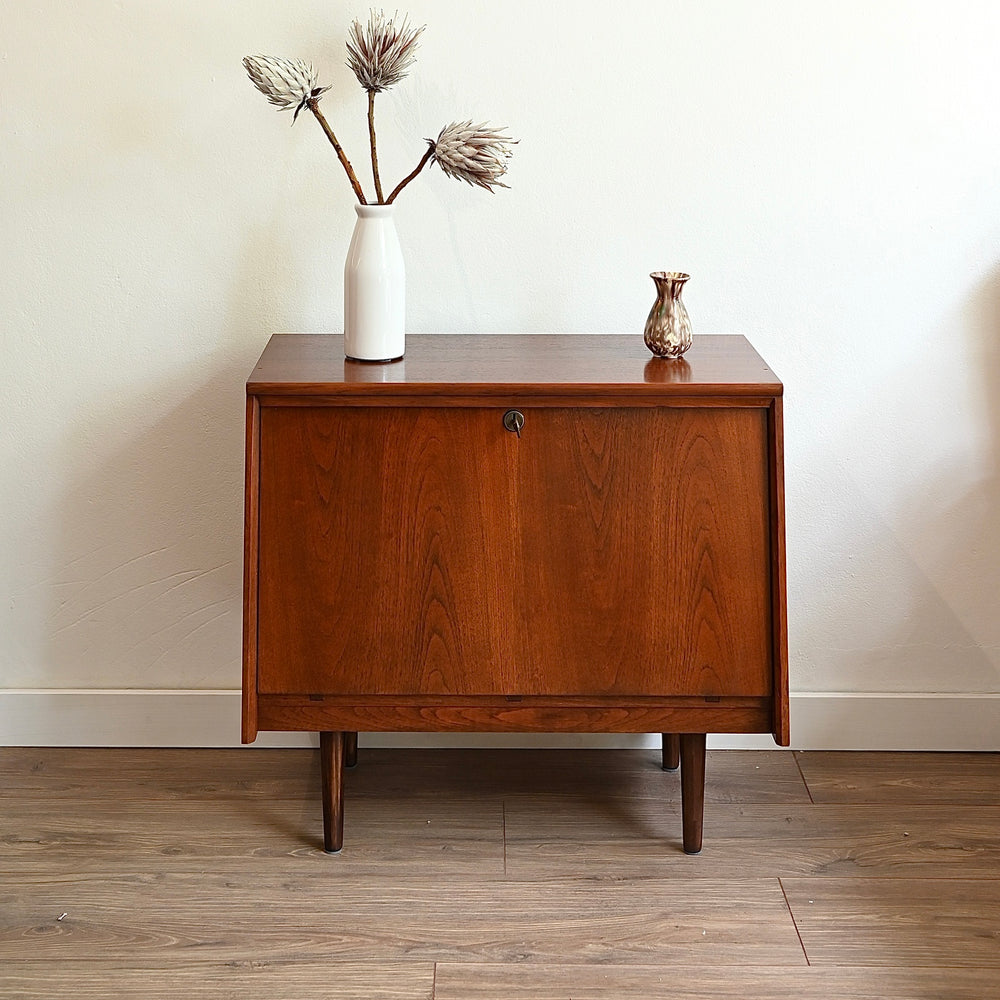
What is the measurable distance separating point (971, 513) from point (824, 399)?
328 mm

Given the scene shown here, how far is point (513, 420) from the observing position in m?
1.56

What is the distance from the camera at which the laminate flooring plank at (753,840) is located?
1.71m

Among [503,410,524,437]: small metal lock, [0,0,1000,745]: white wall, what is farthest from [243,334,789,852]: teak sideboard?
[0,0,1000,745]: white wall

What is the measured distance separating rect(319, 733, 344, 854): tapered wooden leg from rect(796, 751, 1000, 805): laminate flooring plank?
0.78m

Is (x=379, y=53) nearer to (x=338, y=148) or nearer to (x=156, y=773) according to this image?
(x=338, y=148)

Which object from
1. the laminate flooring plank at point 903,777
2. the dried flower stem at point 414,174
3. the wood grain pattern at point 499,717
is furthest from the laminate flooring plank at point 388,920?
the dried flower stem at point 414,174

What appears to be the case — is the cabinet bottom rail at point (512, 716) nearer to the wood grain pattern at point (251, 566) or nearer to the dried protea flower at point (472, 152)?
the wood grain pattern at point (251, 566)

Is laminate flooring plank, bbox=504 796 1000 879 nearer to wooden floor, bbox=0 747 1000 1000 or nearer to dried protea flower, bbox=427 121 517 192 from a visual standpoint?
wooden floor, bbox=0 747 1000 1000

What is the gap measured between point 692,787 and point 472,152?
0.98m

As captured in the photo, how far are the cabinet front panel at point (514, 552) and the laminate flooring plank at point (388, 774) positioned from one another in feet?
1.19

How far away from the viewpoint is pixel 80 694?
2.03 m

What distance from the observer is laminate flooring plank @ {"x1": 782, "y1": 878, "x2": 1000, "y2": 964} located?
1.52 meters

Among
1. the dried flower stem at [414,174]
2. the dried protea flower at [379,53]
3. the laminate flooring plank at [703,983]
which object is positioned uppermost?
the dried protea flower at [379,53]

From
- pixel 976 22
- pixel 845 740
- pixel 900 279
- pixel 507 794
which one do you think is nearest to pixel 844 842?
pixel 845 740
